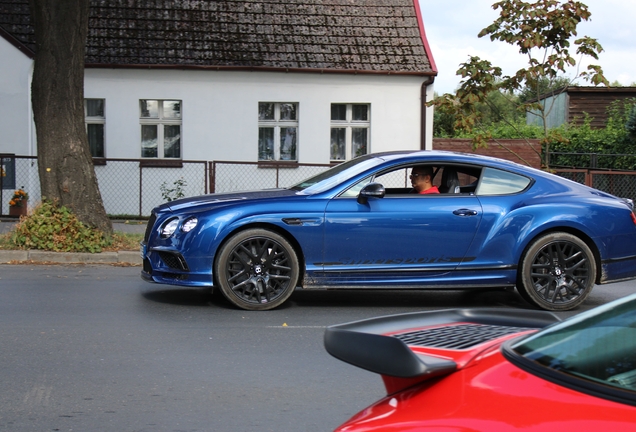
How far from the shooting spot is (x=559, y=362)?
2.25 m

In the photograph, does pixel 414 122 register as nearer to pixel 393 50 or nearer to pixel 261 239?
pixel 393 50

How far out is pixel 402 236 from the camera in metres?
8.02

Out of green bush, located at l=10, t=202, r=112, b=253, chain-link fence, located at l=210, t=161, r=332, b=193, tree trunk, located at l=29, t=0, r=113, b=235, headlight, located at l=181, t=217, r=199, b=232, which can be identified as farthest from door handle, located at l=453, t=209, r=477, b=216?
chain-link fence, located at l=210, t=161, r=332, b=193

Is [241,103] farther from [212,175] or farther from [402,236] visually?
[402,236]

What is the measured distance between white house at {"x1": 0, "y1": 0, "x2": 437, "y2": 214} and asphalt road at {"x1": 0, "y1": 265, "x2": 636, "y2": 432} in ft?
35.1

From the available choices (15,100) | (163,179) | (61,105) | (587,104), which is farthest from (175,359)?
(587,104)

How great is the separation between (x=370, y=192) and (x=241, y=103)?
12567 mm

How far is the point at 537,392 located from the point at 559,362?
16 cm

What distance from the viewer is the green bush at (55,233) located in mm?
11477

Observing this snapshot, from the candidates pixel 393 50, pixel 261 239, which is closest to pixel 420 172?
pixel 261 239

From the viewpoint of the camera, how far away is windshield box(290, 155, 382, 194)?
8.16 metres

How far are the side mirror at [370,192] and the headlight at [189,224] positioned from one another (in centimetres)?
160

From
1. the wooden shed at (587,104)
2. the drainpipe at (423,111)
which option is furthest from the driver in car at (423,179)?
the wooden shed at (587,104)

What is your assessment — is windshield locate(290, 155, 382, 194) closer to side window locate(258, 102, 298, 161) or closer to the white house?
the white house
